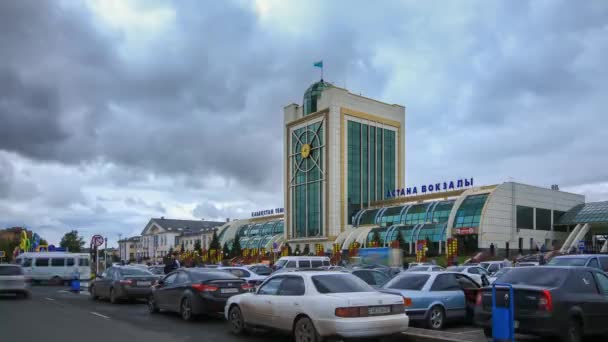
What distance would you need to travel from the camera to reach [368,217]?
287 ft

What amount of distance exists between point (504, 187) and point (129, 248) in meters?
127

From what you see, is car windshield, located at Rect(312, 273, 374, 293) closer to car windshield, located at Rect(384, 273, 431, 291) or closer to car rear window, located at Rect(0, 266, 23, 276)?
car windshield, located at Rect(384, 273, 431, 291)

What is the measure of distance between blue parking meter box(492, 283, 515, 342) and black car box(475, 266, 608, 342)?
3 cm

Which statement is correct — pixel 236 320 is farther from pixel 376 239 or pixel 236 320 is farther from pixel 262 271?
pixel 376 239

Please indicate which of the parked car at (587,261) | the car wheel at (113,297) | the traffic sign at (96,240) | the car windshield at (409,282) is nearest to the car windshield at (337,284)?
the car windshield at (409,282)

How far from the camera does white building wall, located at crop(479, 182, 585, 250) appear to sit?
6731 cm

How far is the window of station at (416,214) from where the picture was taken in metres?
76.2

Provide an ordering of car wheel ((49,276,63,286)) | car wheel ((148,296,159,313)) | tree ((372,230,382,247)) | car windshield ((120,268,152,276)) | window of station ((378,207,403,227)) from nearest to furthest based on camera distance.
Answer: car wheel ((148,296,159,313))
car windshield ((120,268,152,276))
car wheel ((49,276,63,286))
tree ((372,230,382,247))
window of station ((378,207,403,227))

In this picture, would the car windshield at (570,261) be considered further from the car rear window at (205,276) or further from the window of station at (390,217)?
the window of station at (390,217)

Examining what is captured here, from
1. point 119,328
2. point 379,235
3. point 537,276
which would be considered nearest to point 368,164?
point 379,235

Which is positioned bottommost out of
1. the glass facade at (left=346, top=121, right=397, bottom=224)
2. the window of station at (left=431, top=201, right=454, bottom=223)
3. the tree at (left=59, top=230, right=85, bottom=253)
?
the tree at (left=59, top=230, right=85, bottom=253)

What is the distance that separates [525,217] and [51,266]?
5526cm

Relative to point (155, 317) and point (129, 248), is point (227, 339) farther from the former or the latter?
point (129, 248)

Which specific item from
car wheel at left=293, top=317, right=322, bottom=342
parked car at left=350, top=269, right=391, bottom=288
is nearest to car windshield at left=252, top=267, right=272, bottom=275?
parked car at left=350, top=269, right=391, bottom=288
